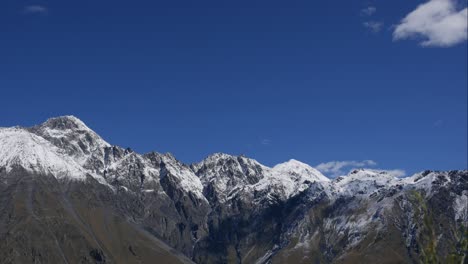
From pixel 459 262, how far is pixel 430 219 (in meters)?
2.47

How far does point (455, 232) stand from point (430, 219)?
1445 millimetres

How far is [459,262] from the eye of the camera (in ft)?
89.5

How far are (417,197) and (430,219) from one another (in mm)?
1065

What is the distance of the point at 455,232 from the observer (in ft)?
89.2

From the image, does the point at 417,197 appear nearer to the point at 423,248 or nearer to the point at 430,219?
the point at 430,219

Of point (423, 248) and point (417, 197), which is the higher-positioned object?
point (417, 197)

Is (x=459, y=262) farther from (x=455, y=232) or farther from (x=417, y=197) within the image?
(x=417, y=197)

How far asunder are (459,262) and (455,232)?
134cm

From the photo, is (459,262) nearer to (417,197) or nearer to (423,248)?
(423,248)

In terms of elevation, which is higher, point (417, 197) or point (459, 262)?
point (417, 197)

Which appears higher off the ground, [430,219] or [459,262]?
[430,219]

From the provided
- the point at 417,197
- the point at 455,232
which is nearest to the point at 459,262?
the point at 455,232

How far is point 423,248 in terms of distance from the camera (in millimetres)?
28359

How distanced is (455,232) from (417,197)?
2.32 meters
